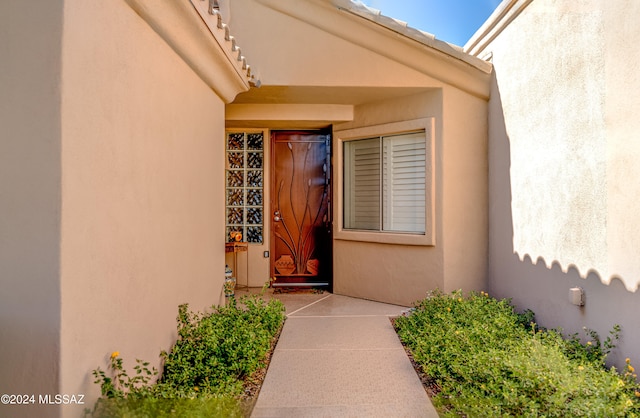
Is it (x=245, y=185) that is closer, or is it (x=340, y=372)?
(x=340, y=372)

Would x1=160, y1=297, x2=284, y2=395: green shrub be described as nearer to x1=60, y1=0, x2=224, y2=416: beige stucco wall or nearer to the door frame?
x1=60, y1=0, x2=224, y2=416: beige stucco wall

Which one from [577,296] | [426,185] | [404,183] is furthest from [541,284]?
[404,183]

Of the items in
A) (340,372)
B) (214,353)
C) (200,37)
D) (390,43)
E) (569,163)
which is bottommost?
(340,372)

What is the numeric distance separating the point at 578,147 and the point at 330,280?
4.87m

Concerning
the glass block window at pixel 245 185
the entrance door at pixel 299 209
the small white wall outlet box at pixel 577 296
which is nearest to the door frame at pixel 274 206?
the entrance door at pixel 299 209

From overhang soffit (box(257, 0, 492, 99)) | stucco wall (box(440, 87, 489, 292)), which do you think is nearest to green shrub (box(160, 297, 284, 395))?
stucco wall (box(440, 87, 489, 292))

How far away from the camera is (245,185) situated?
8.41 m

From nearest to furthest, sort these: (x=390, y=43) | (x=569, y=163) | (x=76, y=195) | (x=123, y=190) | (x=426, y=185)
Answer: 1. (x=76, y=195)
2. (x=123, y=190)
3. (x=569, y=163)
4. (x=390, y=43)
5. (x=426, y=185)

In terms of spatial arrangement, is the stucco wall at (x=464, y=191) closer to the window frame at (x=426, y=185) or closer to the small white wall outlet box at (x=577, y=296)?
the window frame at (x=426, y=185)

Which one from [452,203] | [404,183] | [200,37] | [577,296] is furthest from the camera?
[404,183]

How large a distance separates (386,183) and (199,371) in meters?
4.45

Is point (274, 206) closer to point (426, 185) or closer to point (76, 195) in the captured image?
point (426, 185)

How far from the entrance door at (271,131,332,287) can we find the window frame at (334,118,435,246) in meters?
0.73

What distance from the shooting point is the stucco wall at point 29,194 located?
226 centimetres
